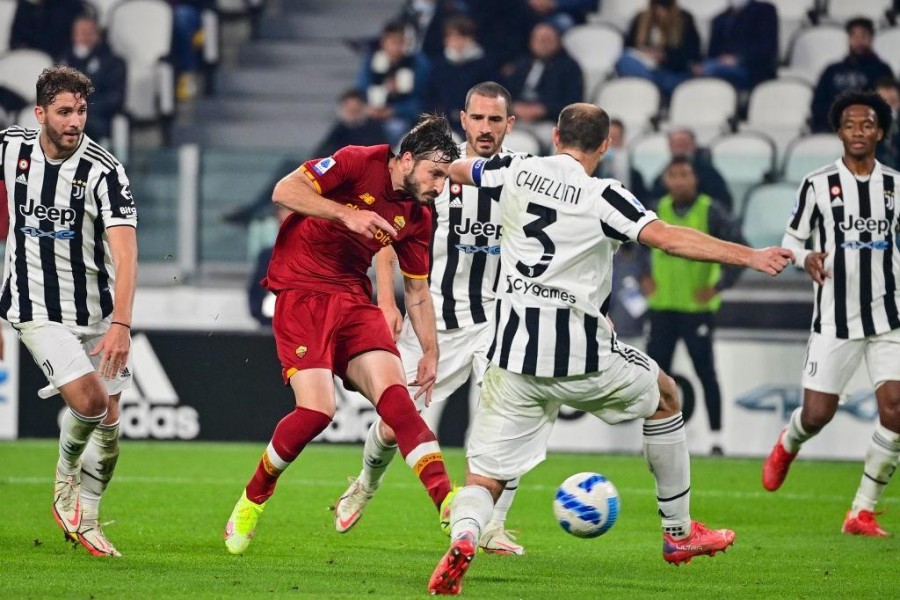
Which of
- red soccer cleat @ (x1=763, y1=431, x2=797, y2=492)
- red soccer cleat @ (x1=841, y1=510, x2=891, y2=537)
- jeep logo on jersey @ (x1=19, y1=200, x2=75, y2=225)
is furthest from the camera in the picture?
red soccer cleat @ (x1=763, y1=431, x2=797, y2=492)

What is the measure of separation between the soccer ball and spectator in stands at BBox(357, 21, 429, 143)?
A: 9097mm

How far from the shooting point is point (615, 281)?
12656 millimetres

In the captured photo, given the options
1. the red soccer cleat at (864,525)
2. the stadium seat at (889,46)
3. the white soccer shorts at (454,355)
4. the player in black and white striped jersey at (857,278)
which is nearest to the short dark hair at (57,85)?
the white soccer shorts at (454,355)

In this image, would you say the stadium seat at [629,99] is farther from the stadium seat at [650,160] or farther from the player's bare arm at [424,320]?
the player's bare arm at [424,320]

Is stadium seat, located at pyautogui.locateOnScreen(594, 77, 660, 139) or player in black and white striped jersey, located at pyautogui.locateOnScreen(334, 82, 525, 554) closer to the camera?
player in black and white striped jersey, located at pyautogui.locateOnScreen(334, 82, 525, 554)

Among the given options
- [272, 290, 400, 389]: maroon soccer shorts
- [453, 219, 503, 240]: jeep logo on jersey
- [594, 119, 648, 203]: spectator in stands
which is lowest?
[594, 119, 648, 203]: spectator in stands

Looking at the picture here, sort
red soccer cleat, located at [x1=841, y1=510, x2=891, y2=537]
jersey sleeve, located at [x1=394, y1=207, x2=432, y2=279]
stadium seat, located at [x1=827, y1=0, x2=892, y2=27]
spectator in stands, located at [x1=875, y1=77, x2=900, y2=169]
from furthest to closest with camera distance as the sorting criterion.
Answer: stadium seat, located at [x1=827, y1=0, x2=892, y2=27] → spectator in stands, located at [x1=875, y1=77, x2=900, y2=169] → red soccer cleat, located at [x1=841, y1=510, x2=891, y2=537] → jersey sleeve, located at [x1=394, y1=207, x2=432, y2=279]

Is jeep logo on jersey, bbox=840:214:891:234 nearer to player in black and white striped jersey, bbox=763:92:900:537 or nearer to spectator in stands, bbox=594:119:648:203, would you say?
player in black and white striped jersey, bbox=763:92:900:537

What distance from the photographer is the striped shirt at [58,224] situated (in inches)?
254

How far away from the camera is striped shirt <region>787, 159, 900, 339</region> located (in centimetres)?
818

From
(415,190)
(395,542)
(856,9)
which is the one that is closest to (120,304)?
(415,190)

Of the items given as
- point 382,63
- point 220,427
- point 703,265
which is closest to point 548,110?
point 382,63

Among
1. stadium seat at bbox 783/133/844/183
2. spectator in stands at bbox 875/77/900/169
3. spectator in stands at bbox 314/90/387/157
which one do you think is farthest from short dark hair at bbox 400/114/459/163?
spectator in stands at bbox 314/90/387/157

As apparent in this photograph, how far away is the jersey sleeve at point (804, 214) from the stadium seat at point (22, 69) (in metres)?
9.61
